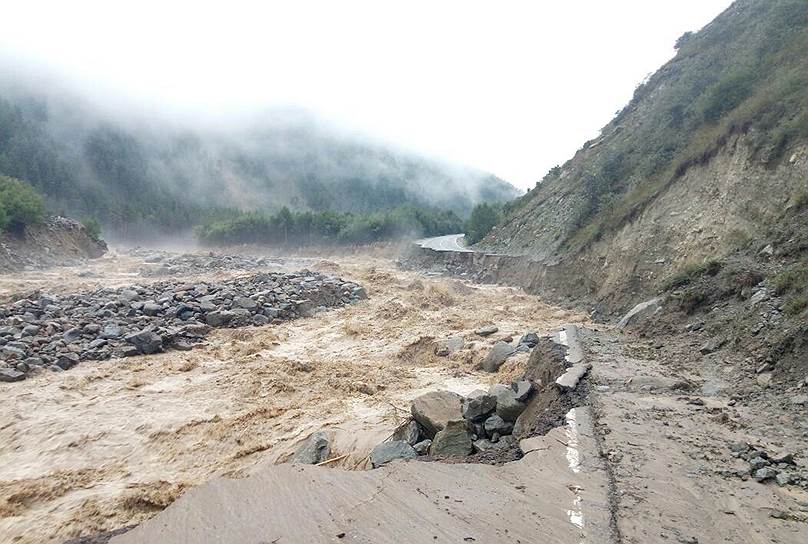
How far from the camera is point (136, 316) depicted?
14156 mm

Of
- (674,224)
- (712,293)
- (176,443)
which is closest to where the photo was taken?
(176,443)

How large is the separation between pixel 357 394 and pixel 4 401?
598cm

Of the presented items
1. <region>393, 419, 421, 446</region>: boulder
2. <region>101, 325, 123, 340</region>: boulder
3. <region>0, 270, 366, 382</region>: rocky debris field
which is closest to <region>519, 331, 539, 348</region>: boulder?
<region>393, 419, 421, 446</region>: boulder

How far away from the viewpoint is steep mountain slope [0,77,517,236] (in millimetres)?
79938

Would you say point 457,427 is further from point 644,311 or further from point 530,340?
point 644,311

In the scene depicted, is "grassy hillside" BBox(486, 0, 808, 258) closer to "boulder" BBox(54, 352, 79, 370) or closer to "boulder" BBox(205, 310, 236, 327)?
"boulder" BBox(205, 310, 236, 327)

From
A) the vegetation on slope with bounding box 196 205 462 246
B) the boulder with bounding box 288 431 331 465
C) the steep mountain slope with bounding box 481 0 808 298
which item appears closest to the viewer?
the boulder with bounding box 288 431 331 465

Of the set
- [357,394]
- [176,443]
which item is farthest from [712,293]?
[176,443]

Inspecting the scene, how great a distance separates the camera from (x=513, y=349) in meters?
10.1

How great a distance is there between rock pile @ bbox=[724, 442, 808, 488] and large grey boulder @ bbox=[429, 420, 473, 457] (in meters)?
2.15

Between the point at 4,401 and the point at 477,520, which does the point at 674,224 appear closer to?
the point at 477,520

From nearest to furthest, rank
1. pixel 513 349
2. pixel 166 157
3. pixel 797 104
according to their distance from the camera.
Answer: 1. pixel 513 349
2. pixel 797 104
3. pixel 166 157

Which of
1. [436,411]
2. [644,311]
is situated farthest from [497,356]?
[436,411]

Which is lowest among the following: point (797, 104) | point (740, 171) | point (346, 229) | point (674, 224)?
point (346, 229)
